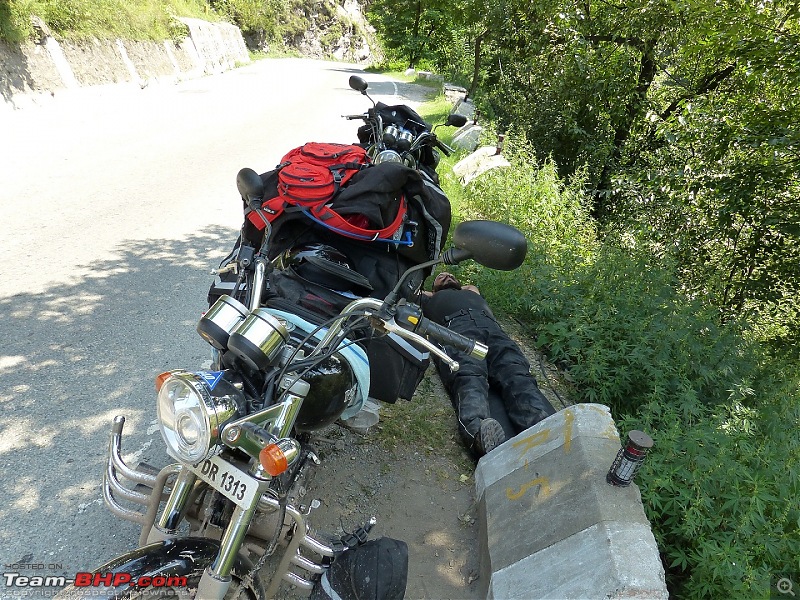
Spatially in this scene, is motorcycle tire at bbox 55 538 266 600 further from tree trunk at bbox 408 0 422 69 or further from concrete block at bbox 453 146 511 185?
tree trunk at bbox 408 0 422 69

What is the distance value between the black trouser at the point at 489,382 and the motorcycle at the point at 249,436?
1.51 metres

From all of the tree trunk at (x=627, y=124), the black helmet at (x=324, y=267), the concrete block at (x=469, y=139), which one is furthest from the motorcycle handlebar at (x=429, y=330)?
the concrete block at (x=469, y=139)

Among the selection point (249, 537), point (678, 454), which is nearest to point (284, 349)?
point (249, 537)

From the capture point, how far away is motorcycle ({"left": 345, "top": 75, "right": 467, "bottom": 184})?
15.5 feet

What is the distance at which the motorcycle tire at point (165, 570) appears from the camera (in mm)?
1519

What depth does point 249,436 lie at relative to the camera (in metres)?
1.57

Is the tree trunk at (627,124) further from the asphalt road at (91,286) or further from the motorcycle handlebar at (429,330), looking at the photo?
the motorcycle handlebar at (429,330)

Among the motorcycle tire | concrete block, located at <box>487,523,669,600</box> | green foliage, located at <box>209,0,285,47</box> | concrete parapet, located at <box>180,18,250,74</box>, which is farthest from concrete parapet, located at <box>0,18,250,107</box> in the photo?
concrete block, located at <box>487,523,669,600</box>

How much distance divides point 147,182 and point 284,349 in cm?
608

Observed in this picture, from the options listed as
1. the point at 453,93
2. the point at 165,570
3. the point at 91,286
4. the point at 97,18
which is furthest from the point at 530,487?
the point at 453,93

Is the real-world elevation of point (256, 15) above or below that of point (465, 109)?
below

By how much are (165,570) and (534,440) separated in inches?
73.0

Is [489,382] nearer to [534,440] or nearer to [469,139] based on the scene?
[534,440]

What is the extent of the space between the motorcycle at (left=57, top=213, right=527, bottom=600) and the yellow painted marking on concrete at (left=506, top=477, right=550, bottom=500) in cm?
82
